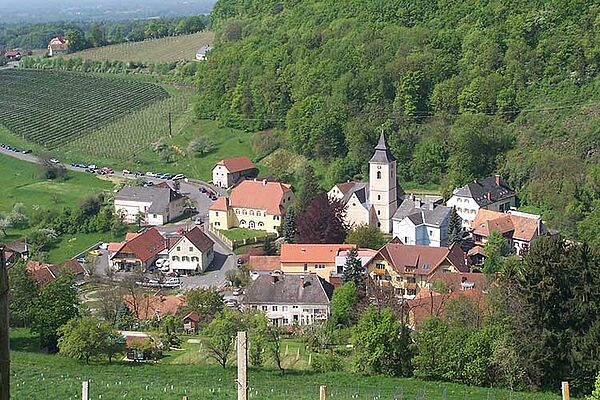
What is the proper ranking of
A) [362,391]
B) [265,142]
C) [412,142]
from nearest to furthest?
[362,391] < [412,142] < [265,142]

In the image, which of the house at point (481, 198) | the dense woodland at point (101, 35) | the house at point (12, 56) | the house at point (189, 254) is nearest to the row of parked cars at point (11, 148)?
the house at point (189, 254)

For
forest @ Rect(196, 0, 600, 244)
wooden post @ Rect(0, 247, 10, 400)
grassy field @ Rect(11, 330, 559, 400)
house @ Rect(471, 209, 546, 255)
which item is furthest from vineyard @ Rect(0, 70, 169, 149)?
wooden post @ Rect(0, 247, 10, 400)

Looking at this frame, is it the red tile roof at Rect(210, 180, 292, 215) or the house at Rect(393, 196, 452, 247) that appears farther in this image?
the red tile roof at Rect(210, 180, 292, 215)

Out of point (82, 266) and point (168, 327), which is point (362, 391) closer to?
point (168, 327)

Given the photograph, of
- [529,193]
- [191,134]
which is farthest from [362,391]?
[191,134]

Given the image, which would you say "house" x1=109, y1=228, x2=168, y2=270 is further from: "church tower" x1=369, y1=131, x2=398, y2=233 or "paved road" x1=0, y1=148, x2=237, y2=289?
"church tower" x1=369, y1=131, x2=398, y2=233

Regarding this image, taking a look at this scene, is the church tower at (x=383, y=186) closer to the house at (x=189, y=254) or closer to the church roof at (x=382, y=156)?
the church roof at (x=382, y=156)
